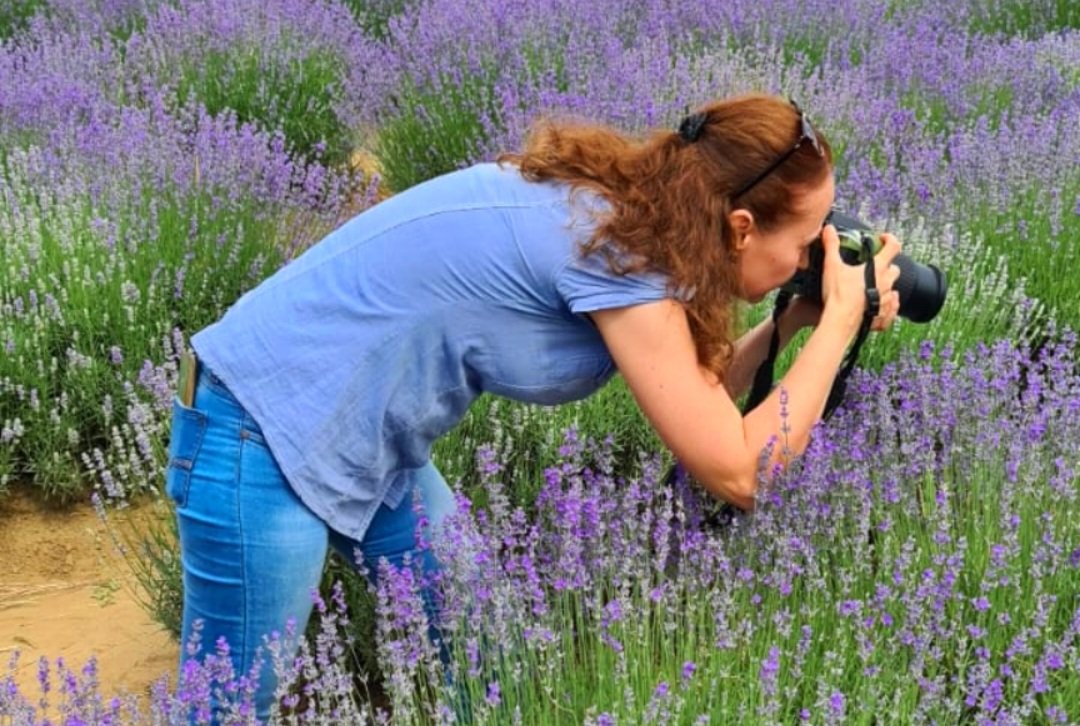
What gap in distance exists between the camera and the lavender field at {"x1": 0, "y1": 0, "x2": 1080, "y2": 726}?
88.0 inches

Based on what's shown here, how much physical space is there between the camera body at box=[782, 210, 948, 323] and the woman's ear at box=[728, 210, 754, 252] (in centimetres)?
19

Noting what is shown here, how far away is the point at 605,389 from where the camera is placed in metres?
3.46

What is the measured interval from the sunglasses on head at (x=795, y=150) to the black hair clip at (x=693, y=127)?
0.11 m

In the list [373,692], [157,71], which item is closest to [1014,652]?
[373,692]

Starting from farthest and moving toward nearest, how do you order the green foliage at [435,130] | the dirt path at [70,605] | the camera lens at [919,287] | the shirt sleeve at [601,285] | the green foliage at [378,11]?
the green foliage at [378,11] → the green foliage at [435,130] → the dirt path at [70,605] → the camera lens at [919,287] → the shirt sleeve at [601,285]

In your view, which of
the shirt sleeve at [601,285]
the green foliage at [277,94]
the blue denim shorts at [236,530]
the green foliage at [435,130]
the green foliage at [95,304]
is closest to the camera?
the shirt sleeve at [601,285]

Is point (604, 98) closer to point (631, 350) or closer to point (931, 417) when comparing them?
point (931, 417)

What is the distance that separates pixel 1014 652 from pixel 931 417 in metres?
0.63

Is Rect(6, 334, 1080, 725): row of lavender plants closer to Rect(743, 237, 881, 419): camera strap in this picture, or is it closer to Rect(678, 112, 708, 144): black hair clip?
Rect(743, 237, 881, 419): camera strap

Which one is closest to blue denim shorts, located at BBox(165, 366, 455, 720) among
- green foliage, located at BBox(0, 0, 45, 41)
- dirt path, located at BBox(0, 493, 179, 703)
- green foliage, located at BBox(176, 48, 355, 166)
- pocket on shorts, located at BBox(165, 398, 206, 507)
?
pocket on shorts, located at BBox(165, 398, 206, 507)

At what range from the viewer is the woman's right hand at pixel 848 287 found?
7.31 ft

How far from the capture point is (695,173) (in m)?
2.11

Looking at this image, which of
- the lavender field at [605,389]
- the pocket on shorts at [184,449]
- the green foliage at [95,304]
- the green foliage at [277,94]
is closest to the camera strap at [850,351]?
the lavender field at [605,389]

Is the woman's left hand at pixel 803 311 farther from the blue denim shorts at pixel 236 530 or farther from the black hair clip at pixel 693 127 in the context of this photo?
the blue denim shorts at pixel 236 530
